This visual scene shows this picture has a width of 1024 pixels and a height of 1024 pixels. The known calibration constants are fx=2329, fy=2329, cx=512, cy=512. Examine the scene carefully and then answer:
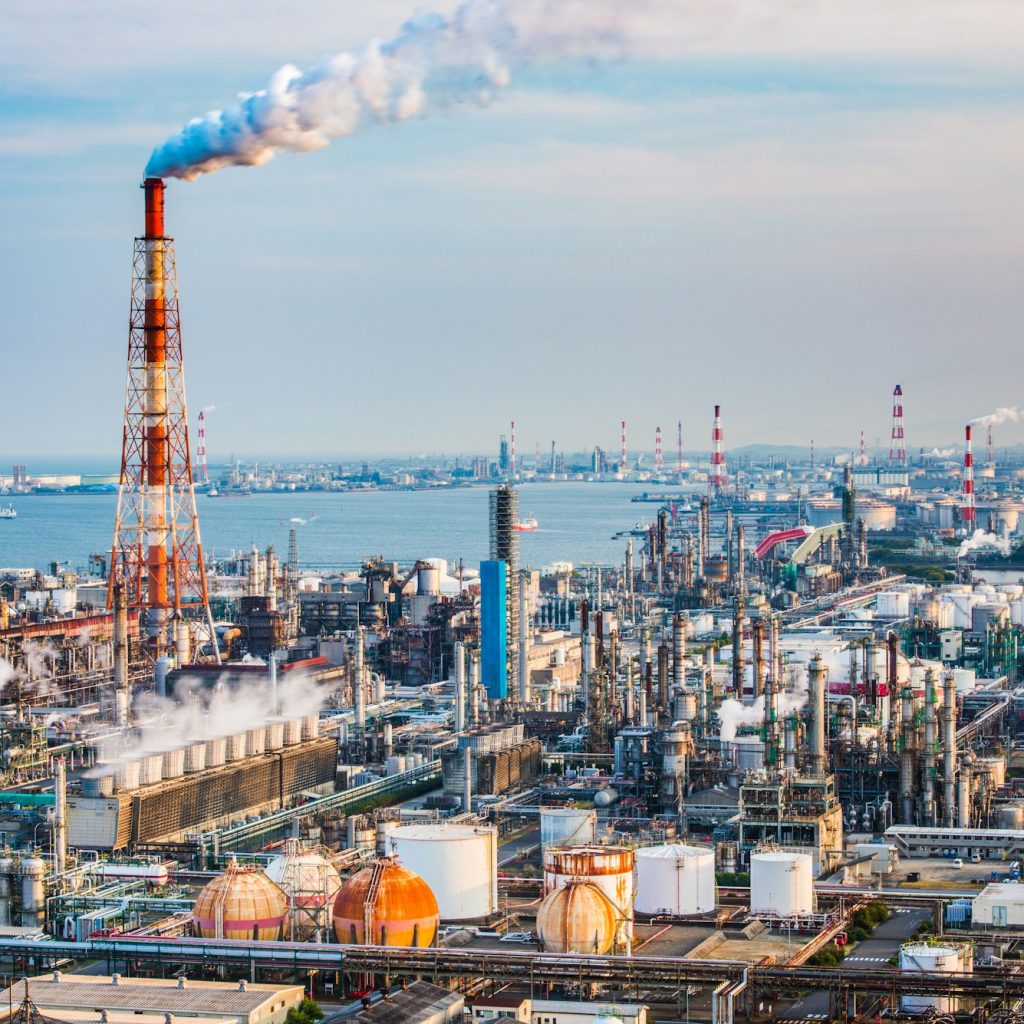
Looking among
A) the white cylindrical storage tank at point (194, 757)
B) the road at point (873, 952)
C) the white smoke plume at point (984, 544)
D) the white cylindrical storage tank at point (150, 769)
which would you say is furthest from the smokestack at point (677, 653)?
the white smoke plume at point (984, 544)

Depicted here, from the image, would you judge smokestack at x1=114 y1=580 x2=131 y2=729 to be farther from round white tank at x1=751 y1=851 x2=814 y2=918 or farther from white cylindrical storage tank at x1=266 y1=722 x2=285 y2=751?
round white tank at x1=751 y1=851 x2=814 y2=918

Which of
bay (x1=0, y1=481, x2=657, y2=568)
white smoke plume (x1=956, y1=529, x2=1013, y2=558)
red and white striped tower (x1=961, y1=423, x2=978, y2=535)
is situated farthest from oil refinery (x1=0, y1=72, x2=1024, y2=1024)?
bay (x1=0, y1=481, x2=657, y2=568)

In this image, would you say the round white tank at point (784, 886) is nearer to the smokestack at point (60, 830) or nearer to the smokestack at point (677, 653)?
the smokestack at point (60, 830)

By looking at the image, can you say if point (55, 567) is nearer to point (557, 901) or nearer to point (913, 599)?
point (913, 599)

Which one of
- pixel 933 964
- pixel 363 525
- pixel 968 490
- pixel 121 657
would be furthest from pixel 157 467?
pixel 363 525

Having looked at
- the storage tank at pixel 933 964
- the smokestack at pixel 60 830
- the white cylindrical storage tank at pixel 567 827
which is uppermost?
the smokestack at pixel 60 830

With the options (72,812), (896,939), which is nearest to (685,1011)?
(896,939)
